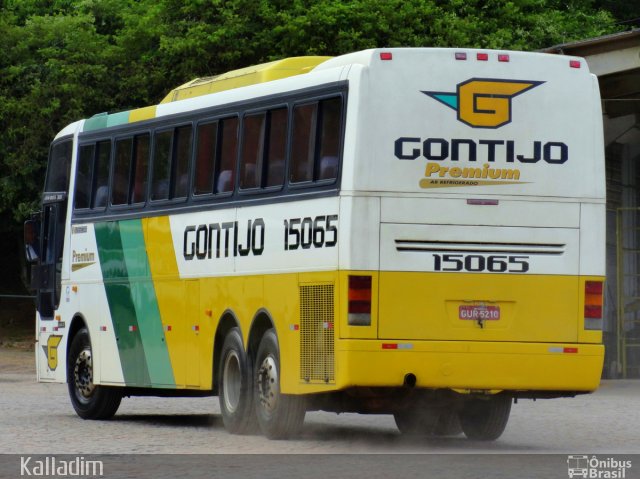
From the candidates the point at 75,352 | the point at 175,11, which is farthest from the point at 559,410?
the point at 175,11

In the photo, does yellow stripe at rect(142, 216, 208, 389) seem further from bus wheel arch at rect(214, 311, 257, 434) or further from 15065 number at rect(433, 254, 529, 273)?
15065 number at rect(433, 254, 529, 273)

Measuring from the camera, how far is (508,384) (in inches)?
588

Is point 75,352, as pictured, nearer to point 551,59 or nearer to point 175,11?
point 551,59

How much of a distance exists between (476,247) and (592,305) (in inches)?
48.1

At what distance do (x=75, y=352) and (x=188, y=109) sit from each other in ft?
12.8

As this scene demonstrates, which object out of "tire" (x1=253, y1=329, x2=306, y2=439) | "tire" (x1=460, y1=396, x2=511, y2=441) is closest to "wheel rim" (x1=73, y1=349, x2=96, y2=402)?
"tire" (x1=253, y1=329, x2=306, y2=439)

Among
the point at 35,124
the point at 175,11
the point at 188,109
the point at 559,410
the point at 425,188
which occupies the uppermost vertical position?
the point at 175,11

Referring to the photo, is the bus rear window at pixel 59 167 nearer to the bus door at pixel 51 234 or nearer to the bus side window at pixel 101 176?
the bus door at pixel 51 234

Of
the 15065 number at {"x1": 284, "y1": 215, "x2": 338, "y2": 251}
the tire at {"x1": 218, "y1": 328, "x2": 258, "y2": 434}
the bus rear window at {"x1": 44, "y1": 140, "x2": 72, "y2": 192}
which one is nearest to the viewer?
the 15065 number at {"x1": 284, "y1": 215, "x2": 338, "y2": 251}

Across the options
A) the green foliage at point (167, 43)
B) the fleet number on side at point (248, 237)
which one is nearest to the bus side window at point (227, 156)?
the fleet number on side at point (248, 237)

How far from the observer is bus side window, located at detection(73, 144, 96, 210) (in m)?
20.7

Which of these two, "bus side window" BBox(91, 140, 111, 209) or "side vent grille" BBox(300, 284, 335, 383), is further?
"bus side window" BBox(91, 140, 111, 209)

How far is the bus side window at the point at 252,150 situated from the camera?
54.7 feet

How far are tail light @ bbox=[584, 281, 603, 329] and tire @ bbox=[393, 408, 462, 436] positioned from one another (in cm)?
252
